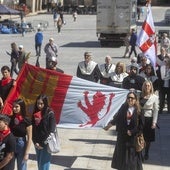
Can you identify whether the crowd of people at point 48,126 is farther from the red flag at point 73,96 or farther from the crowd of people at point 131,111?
the red flag at point 73,96

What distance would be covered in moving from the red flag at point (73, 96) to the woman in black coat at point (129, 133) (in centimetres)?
147

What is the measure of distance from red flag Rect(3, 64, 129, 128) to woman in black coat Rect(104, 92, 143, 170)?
1.47 metres

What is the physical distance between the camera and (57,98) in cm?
1080

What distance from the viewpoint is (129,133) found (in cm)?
916

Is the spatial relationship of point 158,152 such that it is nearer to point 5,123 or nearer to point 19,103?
point 19,103

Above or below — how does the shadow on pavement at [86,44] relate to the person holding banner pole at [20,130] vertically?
below

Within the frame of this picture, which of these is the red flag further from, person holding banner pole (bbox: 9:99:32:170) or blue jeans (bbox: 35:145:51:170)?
person holding banner pole (bbox: 9:99:32:170)

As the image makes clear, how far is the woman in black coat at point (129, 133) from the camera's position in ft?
30.0

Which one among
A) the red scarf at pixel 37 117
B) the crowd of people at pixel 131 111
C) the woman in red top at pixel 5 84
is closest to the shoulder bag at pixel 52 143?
the red scarf at pixel 37 117

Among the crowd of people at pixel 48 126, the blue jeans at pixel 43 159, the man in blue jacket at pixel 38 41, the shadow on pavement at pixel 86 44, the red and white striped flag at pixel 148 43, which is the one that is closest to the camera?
the crowd of people at pixel 48 126

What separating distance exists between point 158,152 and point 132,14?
24.1 metres

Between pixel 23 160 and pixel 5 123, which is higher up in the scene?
pixel 5 123

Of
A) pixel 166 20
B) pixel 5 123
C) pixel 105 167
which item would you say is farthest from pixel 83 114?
pixel 166 20

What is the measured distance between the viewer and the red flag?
1073 cm
